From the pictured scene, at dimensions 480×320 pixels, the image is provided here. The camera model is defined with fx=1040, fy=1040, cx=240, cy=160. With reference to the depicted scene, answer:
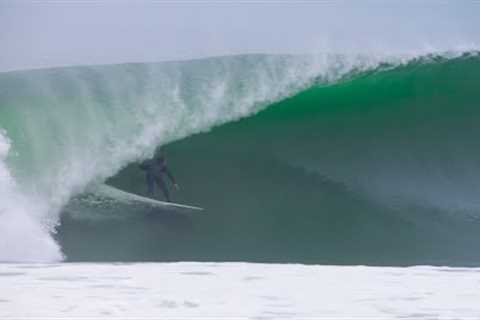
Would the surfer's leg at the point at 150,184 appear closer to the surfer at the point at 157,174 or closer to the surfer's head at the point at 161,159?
the surfer at the point at 157,174

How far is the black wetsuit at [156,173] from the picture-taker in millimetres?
9859

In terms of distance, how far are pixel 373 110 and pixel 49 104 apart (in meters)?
3.62

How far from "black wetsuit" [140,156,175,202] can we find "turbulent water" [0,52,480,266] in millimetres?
98

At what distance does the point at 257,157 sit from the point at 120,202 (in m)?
1.69

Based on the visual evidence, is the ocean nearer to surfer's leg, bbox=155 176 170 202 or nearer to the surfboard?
the surfboard

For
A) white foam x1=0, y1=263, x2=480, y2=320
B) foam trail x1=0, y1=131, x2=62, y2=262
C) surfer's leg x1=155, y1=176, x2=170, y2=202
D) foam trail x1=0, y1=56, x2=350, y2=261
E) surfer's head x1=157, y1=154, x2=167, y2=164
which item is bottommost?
white foam x1=0, y1=263, x2=480, y2=320

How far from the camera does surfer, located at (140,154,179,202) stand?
9867mm

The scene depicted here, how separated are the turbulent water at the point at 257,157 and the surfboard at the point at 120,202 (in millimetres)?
89

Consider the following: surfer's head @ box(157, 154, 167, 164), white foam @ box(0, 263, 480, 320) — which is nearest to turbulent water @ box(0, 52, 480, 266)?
surfer's head @ box(157, 154, 167, 164)

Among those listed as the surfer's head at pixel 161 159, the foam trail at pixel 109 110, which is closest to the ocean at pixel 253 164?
the foam trail at pixel 109 110

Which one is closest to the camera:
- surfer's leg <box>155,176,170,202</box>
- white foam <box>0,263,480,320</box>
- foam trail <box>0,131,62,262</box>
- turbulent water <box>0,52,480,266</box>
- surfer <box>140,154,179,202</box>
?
white foam <box>0,263,480,320</box>

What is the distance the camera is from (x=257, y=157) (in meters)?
10.7

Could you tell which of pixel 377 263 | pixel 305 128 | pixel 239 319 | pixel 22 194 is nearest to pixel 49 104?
pixel 22 194

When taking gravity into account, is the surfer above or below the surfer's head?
below
